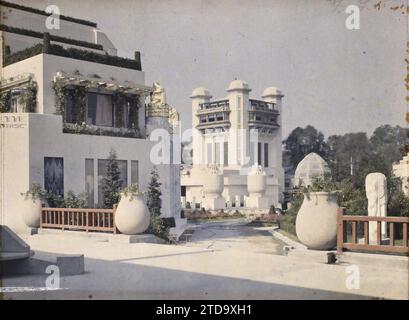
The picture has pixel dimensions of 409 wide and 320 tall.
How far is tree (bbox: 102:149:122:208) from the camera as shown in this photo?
2025 centimetres

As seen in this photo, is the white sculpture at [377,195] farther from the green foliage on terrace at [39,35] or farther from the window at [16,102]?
the green foliage on terrace at [39,35]

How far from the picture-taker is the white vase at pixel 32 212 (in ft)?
51.2

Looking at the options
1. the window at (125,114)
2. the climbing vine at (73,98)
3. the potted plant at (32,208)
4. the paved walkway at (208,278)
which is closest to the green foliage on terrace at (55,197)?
the potted plant at (32,208)

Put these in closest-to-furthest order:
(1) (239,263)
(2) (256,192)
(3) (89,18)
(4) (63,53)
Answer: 1. (1) (239,263)
2. (4) (63,53)
3. (3) (89,18)
4. (2) (256,192)

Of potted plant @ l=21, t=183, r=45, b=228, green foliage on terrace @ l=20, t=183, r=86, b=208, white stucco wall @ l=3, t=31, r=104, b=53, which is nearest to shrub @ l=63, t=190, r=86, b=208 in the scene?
green foliage on terrace @ l=20, t=183, r=86, b=208

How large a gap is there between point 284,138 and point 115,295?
127 ft

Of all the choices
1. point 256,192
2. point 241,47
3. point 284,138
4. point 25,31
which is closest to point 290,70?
point 241,47

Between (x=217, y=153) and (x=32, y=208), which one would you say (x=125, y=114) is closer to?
(x=32, y=208)

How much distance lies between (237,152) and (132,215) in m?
30.0

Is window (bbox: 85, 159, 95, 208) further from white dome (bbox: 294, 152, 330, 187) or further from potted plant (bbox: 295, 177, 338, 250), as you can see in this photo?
white dome (bbox: 294, 152, 330, 187)

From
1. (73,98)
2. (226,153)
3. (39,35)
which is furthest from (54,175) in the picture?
(226,153)
